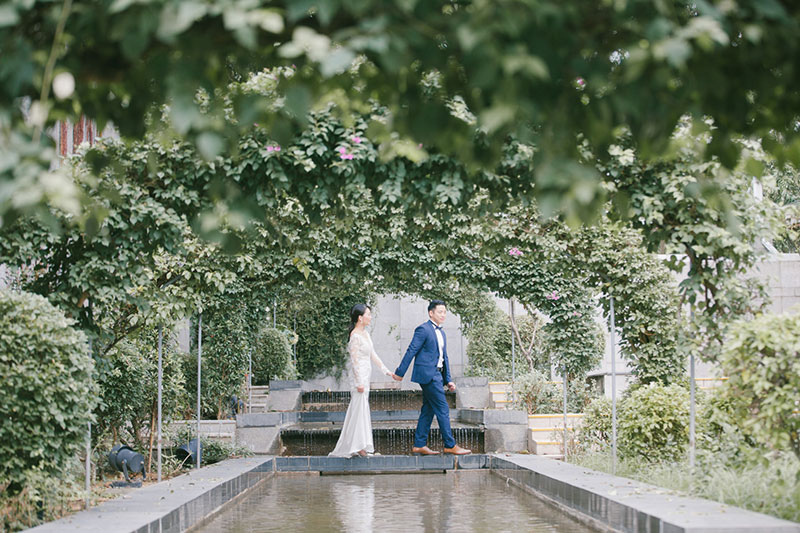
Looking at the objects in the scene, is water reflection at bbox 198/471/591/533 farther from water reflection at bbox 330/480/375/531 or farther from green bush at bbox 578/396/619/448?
green bush at bbox 578/396/619/448

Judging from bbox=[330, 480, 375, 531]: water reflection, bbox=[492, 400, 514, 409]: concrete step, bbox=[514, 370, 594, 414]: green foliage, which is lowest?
bbox=[330, 480, 375, 531]: water reflection

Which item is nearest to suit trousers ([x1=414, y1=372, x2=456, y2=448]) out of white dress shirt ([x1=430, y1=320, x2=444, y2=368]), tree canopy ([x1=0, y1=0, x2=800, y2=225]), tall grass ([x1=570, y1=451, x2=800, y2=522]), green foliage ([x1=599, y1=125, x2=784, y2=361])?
white dress shirt ([x1=430, y1=320, x2=444, y2=368])

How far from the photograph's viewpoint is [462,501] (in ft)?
26.9

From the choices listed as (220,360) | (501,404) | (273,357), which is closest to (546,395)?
(501,404)

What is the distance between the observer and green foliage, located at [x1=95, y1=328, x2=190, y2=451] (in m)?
8.96

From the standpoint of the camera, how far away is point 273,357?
691 inches

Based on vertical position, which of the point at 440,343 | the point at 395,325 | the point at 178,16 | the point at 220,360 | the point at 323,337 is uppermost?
the point at 178,16

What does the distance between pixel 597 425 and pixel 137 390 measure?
17.2 ft

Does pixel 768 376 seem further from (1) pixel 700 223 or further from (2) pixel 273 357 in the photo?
(2) pixel 273 357

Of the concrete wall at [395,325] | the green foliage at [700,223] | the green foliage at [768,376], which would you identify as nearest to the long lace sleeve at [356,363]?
the green foliage at [700,223]

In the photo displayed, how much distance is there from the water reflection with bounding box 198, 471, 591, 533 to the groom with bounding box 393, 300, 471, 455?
102cm

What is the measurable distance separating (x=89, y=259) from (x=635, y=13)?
17.1ft

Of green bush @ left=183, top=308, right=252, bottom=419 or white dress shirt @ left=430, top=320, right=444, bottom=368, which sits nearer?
white dress shirt @ left=430, top=320, right=444, bottom=368

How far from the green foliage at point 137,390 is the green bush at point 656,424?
16.6ft
